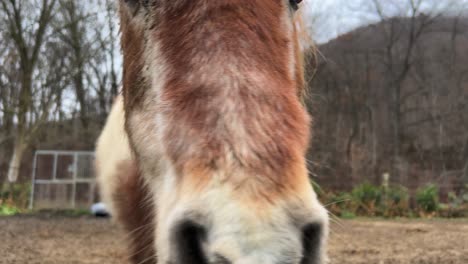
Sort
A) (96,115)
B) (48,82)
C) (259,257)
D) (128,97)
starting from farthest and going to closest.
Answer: (96,115), (48,82), (128,97), (259,257)

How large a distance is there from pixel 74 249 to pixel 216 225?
313 inches

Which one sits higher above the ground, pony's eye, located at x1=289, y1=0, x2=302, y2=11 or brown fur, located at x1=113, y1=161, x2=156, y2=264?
pony's eye, located at x1=289, y1=0, x2=302, y2=11

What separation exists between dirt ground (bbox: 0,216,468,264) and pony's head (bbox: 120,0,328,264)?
362 centimetres

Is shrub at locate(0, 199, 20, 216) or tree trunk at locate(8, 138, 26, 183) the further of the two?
tree trunk at locate(8, 138, 26, 183)

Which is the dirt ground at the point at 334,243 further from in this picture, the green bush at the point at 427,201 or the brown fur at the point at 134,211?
the green bush at the point at 427,201

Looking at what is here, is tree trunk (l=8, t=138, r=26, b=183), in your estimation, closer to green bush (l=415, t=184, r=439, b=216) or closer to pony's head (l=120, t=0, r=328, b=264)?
green bush (l=415, t=184, r=439, b=216)

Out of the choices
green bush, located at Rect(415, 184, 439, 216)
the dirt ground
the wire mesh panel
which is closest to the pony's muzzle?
the dirt ground

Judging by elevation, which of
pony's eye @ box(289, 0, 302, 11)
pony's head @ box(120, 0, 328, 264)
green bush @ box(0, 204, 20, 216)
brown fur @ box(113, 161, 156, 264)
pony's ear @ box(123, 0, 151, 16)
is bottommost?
green bush @ box(0, 204, 20, 216)

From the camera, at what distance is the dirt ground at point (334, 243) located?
7.34 m

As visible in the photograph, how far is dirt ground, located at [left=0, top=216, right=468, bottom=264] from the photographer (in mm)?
7340

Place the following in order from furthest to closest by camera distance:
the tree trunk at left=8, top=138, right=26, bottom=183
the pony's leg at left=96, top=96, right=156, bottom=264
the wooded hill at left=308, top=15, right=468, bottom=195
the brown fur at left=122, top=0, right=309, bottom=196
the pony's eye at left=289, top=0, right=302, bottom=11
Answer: the wooded hill at left=308, top=15, right=468, bottom=195
the tree trunk at left=8, top=138, right=26, bottom=183
the pony's leg at left=96, top=96, right=156, bottom=264
the pony's eye at left=289, top=0, right=302, bottom=11
the brown fur at left=122, top=0, right=309, bottom=196

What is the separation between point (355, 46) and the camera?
23812 mm

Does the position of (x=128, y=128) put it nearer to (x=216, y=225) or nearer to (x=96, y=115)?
(x=216, y=225)

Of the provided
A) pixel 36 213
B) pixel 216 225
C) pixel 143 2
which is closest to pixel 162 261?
pixel 216 225
